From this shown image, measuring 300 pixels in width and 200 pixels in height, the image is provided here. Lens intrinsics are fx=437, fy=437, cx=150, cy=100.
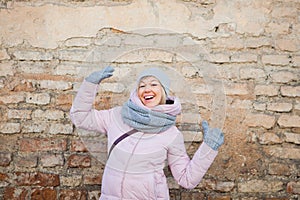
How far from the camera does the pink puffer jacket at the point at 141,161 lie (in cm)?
249

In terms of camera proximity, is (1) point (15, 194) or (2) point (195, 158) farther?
(1) point (15, 194)

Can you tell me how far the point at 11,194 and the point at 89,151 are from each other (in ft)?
2.15

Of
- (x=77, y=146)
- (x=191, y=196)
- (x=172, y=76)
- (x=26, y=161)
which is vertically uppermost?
(x=172, y=76)

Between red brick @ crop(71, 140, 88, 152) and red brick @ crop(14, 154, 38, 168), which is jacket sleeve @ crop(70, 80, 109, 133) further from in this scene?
red brick @ crop(14, 154, 38, 168)

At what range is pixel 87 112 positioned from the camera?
2629 millimetres

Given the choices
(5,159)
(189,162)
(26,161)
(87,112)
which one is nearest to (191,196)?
(189,162)

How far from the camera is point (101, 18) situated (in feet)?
10.6

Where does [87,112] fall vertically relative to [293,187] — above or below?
above

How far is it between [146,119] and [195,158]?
0.37m

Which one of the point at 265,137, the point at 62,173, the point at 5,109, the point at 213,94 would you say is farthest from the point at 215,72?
the point at 5,109

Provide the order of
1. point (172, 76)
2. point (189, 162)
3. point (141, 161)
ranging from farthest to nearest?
point (172, 76) < point (189, 162) < point (141, 161)

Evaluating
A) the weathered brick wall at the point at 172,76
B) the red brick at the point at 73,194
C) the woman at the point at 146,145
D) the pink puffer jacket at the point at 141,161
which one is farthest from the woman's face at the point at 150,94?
the red brick at the point at 73,194

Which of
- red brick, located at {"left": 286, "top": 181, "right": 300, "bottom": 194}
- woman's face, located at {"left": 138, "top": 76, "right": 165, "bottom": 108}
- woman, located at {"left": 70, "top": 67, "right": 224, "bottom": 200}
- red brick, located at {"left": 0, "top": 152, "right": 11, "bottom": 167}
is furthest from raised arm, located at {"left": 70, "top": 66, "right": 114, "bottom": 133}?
red brick, located at {"left": 286, "top": 181, "right": 300, "bottom": 194}

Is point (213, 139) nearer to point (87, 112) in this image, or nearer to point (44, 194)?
point (87, 112)
